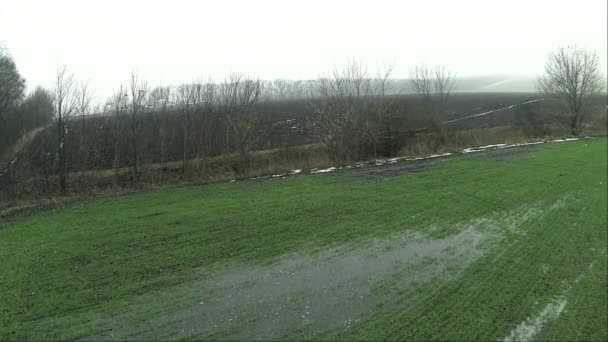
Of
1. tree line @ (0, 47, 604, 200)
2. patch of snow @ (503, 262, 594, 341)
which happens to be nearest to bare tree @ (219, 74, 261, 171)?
tree line @ (0, 47, 604, 200)

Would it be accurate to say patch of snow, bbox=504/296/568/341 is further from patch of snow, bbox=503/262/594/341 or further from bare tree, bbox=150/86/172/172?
bare tree, bbox=150/86/172/172

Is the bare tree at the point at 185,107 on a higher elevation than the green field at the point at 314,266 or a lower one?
higher

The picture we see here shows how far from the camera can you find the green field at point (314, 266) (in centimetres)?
758

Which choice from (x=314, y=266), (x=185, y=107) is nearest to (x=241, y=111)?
(x=185, y=107)

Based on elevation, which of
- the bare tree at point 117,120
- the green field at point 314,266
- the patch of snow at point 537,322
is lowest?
the patch of snow at point 537,322

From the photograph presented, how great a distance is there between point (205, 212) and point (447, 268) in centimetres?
786

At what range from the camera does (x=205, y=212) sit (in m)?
14.5

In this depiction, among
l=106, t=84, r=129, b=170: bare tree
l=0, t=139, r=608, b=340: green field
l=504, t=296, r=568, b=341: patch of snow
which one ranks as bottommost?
l=504, t=296, r=568, b=341: patch of snow

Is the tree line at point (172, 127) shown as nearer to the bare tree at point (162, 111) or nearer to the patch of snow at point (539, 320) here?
the bare tree at point (162, 111)

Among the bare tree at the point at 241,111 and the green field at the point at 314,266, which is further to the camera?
the bare tree at the point at 241,111

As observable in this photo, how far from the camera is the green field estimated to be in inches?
299

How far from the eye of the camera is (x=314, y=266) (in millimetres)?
10008

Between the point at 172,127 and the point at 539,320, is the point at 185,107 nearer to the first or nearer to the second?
the point at 172,127

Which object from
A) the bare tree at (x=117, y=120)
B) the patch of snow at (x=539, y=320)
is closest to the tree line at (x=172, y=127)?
the bare tree at (x=117, y=120)
